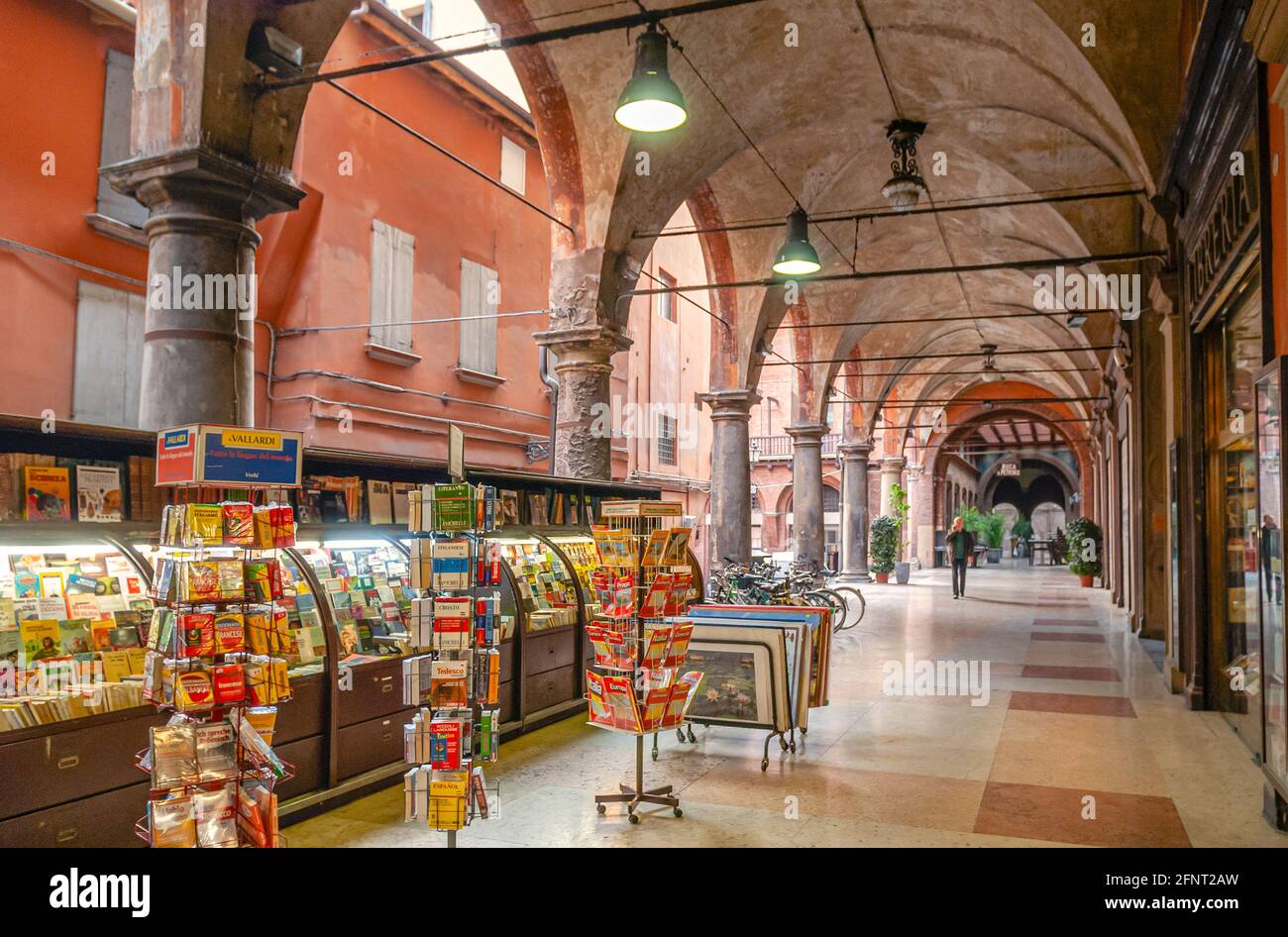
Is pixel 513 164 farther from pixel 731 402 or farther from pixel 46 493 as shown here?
pixel 46 493

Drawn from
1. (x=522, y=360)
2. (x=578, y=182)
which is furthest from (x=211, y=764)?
(x=522, y=360)

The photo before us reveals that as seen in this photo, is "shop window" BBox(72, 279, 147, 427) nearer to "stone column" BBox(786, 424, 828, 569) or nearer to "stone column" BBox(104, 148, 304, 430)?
"stone column" BBox(104, 148, 304, 430)

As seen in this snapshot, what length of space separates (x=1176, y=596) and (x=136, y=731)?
6919 mm

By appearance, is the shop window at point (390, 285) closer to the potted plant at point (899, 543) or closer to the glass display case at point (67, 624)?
the glass display case at point (67, 624)

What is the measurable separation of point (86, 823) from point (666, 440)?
17.8 meters

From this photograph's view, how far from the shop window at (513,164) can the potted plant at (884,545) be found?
9.44 meters

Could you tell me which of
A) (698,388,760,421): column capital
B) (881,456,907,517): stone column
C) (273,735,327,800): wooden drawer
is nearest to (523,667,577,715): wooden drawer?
(273,735,327,800): wooden drawer

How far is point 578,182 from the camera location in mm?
8617

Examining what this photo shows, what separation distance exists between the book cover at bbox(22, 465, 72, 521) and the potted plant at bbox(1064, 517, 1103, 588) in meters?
18.5

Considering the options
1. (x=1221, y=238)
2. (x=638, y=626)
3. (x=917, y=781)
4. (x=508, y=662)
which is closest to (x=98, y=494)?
(x=638, y=626)

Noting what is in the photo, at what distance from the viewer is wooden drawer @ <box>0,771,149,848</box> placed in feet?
10.2

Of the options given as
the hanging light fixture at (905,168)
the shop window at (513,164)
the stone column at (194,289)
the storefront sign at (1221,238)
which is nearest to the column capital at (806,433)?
the hanging light fixture at (905,168)

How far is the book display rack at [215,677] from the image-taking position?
2.98 meters
